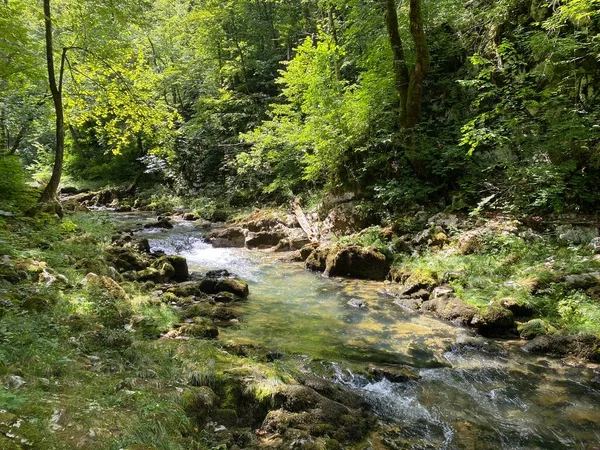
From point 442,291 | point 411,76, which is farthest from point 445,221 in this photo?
point 411,76

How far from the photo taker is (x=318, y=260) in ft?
39.1

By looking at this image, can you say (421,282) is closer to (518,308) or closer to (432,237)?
(432,237)

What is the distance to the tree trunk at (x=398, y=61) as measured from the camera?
39.1 feet

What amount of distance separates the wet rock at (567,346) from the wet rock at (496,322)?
1.74 feet

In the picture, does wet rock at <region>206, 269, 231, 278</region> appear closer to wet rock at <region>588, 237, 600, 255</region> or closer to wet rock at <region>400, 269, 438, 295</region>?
wet rock at <region>400, 269, 438, 295</region>

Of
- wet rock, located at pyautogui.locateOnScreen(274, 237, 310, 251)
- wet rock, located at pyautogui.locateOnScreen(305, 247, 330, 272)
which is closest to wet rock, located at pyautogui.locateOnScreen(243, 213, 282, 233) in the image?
wet rock, located at pyautogui.locateOnScreen(274, 237, 310, 251)

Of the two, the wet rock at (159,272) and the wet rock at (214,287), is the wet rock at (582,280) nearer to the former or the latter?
the wet rock at (214,287)

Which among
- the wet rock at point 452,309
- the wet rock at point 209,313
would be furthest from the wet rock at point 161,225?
the wet rock at point 452,309

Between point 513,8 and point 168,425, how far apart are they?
13.7m

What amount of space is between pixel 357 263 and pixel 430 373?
208 inches

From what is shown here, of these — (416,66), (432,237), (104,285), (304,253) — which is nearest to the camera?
(104,285)

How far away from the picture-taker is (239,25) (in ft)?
84.8

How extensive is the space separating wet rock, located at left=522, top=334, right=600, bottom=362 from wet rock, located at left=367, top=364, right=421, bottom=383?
86.2 inches

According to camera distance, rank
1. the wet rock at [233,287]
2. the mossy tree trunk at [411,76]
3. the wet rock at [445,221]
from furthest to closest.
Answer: the mossy tree trunk at [411,76] → the wet rock at [445,221] → the wet rock at [233,287]
